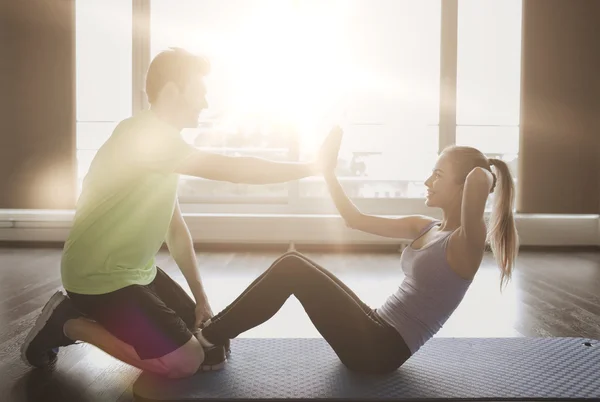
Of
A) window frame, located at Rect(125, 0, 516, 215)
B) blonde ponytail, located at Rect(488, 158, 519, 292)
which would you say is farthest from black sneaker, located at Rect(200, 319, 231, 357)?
window frame, located at Rect(125, 0, 516, 215)

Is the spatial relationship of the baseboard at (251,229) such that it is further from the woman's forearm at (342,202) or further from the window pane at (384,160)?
the woman's forearm at (342,202)

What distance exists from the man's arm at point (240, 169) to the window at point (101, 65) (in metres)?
3.21

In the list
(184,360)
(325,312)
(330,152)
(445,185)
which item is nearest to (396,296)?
(325,312)

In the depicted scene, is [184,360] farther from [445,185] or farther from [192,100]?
[445,185]

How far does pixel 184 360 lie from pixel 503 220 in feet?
→ 3.23

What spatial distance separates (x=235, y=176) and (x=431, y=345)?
91 cm

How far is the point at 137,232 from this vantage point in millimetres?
1543

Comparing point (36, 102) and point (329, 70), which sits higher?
point (329, 70)

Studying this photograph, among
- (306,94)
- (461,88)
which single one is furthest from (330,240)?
(461,88)

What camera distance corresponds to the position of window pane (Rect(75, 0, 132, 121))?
4496 mm

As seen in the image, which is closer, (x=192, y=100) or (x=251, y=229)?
(x=192, y=100)

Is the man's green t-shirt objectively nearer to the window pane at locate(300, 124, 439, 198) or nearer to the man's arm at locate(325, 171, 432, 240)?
the man's arm at locate(325, 171, 432, 240)

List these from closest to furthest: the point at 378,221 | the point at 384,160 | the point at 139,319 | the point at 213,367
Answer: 1. the point at 139,319
2. the point at 213,367
3. the point at 378,221
4. the point at 384,160

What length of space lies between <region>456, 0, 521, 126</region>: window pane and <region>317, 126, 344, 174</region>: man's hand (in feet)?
10.2
